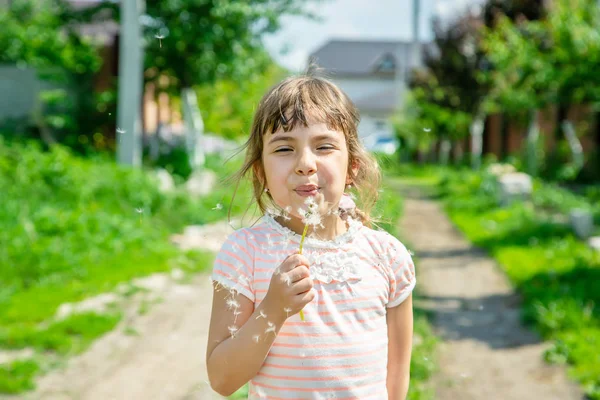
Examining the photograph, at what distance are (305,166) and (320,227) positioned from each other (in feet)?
0.69

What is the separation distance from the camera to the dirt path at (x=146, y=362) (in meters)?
3.79

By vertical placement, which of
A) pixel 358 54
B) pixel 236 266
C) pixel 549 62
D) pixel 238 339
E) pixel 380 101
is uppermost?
pixel 549 62

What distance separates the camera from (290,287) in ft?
4.49

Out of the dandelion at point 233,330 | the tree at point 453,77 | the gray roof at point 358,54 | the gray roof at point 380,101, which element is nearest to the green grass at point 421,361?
the dandelion at point 233,330

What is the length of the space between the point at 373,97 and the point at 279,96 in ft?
161

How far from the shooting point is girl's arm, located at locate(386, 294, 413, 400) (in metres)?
1.64

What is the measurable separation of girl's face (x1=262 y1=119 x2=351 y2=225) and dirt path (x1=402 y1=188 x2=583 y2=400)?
89.9 inches

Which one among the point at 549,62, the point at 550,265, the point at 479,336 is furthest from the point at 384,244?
the point at 549,62

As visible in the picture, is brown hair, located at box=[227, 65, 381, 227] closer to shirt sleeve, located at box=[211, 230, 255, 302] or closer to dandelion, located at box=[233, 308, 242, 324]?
shirt sleeve, located at box=[211, 230, 255, 302]

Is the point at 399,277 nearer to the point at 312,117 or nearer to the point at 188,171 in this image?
the point at 312,117

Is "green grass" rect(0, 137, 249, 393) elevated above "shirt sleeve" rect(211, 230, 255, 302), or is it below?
below

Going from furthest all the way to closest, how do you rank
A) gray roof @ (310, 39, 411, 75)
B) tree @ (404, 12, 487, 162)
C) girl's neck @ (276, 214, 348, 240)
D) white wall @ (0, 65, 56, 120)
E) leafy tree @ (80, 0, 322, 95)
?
1. gray roof @ (310, 39, 411, 75)
2. tree @ (404, 12, 487, 162)
3. white wall @ (0, 65, 56, 120)
4. leafy tree @ (80, 0, 322, 95)
5. girl's neck @ (276, 214, 348, 240)

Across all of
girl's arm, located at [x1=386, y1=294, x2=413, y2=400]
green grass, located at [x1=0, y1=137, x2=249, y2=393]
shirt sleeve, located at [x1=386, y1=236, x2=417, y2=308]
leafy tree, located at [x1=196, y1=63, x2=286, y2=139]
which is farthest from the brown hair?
leafy tree, located at [x1=196, y1=63, x2=286, y2=139]

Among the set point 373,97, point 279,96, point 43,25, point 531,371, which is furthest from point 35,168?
point 373,97
